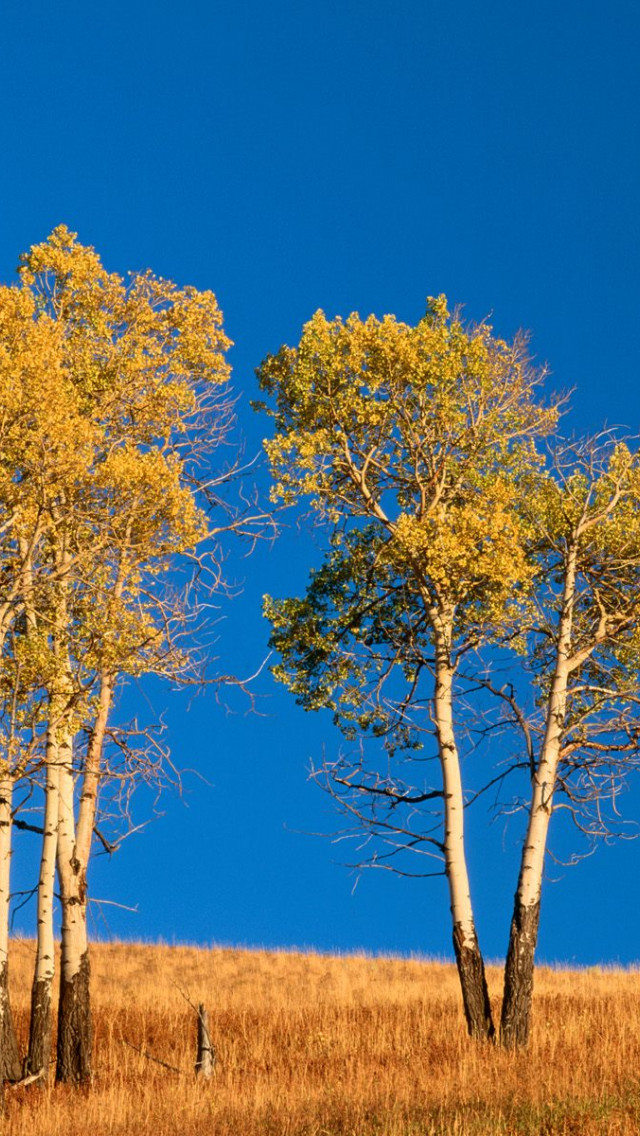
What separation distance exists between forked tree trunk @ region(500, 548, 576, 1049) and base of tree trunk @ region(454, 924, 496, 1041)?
0.98 ft

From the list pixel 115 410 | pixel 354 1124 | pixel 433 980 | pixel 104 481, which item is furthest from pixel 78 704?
pixel 433 980

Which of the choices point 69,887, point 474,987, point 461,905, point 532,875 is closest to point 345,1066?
point 474,987

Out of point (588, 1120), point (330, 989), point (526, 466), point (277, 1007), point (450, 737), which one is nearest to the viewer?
point (588, 1120)

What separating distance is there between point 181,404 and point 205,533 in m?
2.30

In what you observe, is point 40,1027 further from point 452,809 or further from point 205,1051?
point 452,809

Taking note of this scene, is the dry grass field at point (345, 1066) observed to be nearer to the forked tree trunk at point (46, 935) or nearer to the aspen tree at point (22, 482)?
the forked tree trunk at point (46, 935)

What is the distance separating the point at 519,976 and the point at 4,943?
8022 millimetres

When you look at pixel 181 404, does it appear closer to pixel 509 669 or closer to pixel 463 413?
pixel 463 413

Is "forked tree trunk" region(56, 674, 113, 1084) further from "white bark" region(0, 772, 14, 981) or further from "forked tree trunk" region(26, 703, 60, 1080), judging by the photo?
"white bark" region(0, 772, 14, 981)

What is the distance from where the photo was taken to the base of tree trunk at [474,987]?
18.6 meters

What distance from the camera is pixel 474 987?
1867 cm

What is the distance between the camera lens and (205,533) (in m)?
19.6

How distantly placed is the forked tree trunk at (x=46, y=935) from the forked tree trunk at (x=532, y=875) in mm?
7165

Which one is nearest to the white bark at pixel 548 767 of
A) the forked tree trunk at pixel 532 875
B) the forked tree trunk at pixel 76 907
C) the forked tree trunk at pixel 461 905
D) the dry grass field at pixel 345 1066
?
the forked tree trunk at pixel 532 875
